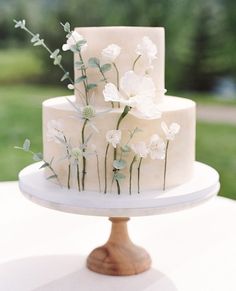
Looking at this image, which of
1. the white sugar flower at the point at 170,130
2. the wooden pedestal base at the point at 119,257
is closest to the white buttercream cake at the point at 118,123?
the white sugar flower at the point at 170,130

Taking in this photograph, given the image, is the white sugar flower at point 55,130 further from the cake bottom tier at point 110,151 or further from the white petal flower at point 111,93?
the white petal flower at point 111,93

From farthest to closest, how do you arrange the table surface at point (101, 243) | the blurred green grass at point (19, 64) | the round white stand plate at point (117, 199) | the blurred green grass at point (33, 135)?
the blurred green grass at point (19, 64), the blurred green grass at point (33, 135), the table surface at point (101, 243), the round white stand plate at point (117, 199)

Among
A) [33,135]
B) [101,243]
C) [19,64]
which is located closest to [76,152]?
[101,243]

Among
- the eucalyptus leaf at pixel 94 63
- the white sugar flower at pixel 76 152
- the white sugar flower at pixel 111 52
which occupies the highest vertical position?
the white sugar flower at pixel 111 52

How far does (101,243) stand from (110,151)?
0.41 m

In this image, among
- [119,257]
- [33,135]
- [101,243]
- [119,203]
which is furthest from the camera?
[33,135]

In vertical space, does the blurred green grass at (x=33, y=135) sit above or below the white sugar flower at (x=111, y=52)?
below

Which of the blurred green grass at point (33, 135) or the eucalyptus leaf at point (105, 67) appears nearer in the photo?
the eucalyptus leaf at point (105, 67)

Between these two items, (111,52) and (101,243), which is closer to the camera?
(111,52)

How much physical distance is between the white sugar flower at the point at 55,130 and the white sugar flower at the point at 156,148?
0.19 m

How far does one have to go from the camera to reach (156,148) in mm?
1065

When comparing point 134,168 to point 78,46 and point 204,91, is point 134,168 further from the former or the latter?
point 204,91

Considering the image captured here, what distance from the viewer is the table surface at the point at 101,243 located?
3.84ft

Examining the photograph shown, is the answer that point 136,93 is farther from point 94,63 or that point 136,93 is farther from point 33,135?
point 33,135
